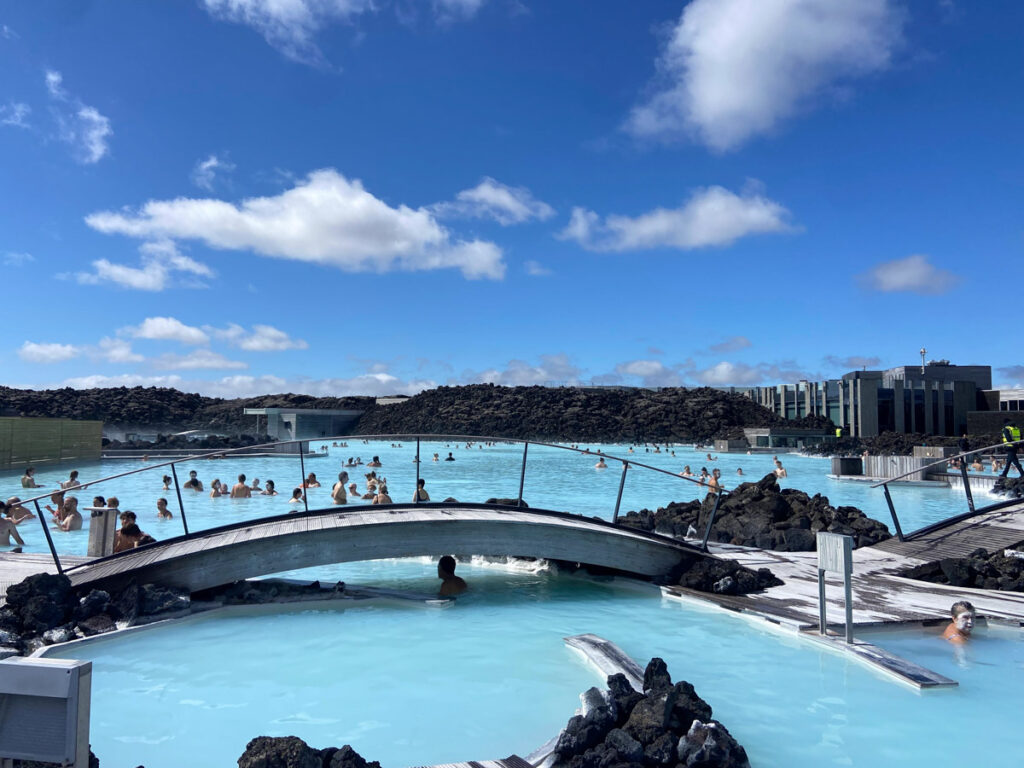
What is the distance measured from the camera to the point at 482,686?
18.2 feet

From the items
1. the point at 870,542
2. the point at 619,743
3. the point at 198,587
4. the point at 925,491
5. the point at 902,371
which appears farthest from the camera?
the point at 902,371

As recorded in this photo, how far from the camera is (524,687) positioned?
217 inches

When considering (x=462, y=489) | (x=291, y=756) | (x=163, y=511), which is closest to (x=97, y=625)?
(x=291, y=756)

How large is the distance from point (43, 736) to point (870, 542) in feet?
36.9

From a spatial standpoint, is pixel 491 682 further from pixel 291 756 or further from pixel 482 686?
pixel 291 756

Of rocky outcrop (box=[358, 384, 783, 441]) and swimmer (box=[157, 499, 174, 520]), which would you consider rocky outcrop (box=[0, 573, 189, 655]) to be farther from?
rocky outcrop (box=[358, 384, 783, 441])

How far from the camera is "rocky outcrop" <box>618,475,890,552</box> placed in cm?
1063

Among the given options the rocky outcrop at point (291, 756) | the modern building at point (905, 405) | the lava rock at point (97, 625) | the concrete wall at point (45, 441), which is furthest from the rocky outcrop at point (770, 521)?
the modern building at point (905, 405)

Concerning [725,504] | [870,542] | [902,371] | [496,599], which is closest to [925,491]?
[725,504]

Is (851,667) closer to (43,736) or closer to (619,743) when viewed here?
(619,743)

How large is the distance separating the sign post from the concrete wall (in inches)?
983

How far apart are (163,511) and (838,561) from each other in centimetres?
1291

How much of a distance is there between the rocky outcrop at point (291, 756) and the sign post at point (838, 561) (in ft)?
→ 13.1

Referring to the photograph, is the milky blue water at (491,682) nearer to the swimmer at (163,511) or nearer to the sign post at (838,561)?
the sign post at (838,561)
